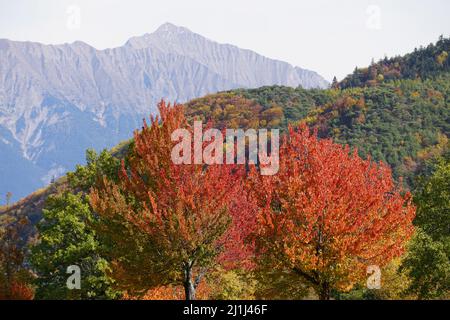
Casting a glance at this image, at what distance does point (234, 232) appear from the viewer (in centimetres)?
2200

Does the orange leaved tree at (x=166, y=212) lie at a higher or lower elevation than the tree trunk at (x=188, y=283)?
higher

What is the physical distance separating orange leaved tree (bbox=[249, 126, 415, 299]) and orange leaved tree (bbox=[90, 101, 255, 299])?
156cm

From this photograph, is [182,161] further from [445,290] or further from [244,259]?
[445,290]

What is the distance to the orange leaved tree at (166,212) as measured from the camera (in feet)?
64.8

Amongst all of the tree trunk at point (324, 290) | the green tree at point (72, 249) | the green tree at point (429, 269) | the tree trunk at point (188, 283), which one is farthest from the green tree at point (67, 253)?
the green tree at point (429, 269)

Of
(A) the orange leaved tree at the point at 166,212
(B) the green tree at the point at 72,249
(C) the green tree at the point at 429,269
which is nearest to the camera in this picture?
(A) the orange leaved tree at the point at 166,212

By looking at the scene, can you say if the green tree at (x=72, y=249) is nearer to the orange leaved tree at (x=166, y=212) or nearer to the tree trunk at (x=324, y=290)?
the orange leaved tree at (x=166, y=212)

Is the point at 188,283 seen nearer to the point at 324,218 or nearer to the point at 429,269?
the point at 324,218

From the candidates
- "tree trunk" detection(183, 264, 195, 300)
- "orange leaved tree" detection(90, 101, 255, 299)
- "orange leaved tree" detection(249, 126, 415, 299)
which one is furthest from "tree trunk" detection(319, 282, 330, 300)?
"tree trunk" detection(183, 264, 195, 300)

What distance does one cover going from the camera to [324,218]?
20516 mm

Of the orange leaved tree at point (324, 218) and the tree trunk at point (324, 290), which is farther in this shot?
the tree trunk at point (324, 290)

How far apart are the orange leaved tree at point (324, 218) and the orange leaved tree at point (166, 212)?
1.56 meters

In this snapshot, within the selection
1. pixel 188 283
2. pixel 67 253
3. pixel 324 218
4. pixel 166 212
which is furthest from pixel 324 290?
pixel 67 253

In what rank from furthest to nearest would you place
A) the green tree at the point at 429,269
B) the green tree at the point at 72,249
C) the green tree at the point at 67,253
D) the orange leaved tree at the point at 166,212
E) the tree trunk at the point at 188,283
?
the green tree at the point at 67,253 → the green tree at the point at 72,249 → the green tree at the point at 429,269 → the tree trunk at the point at 188,283 → the orange leaved tree at the point at 166,212
